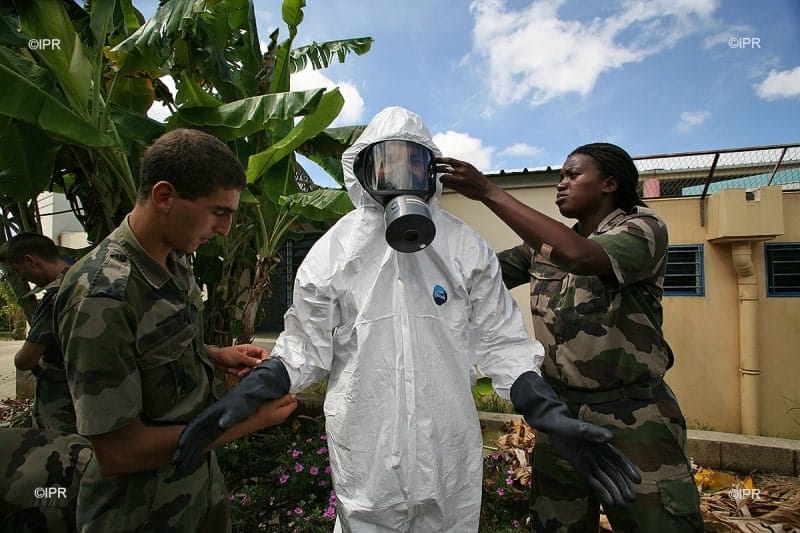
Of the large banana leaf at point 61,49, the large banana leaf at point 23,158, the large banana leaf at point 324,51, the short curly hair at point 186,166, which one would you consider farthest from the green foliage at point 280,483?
the large banana leaf at point 324,51

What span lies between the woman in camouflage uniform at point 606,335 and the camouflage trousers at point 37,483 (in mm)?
1726

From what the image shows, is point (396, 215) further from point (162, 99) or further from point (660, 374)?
point (162, 99)

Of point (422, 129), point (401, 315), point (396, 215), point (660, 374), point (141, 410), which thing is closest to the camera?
point (141, 410)

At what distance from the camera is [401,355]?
1.43m

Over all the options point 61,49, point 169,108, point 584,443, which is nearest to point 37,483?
point 584,443

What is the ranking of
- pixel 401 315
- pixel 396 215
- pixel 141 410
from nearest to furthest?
pixel 141 410 → pixel 396 215 → pixel 401 315

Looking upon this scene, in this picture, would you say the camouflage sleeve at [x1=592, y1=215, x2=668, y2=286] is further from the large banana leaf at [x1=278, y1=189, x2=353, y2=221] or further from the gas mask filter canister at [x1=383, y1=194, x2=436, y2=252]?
the large banana leaf at [x1=278, y1=189, x2=353, y2=221]

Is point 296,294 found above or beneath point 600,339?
above

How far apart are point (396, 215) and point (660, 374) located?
1.24 metres

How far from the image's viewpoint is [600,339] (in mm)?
1707

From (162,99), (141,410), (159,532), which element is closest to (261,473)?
(159,532)

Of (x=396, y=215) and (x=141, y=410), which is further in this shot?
(x=396, y=215)

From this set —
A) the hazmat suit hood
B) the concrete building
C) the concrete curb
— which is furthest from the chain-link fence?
the hazmat suit hood

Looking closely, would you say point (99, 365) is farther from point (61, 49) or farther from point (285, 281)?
point (285, 281)
